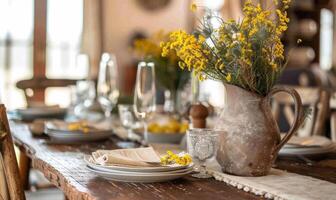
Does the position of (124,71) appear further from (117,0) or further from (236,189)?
(236,189)

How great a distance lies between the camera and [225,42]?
1297 millimetres

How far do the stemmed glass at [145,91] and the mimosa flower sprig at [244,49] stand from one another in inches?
21.7

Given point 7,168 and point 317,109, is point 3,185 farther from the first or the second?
point 317,109

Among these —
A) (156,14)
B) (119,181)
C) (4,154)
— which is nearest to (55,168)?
(4,154)

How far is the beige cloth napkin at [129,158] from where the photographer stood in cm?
127

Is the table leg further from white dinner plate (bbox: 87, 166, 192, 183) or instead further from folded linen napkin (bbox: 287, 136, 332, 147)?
white dinner plate (bbox: 87, 166, 192, 183)

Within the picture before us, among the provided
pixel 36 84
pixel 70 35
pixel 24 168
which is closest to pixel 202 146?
pixel 24 168

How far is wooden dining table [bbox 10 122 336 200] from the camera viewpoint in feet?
3.69

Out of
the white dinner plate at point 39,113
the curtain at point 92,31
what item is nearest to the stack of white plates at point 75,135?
the white dinner plate at point 39,113

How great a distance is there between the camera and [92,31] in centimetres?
609

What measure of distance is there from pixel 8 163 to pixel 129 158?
Result: 0.32m

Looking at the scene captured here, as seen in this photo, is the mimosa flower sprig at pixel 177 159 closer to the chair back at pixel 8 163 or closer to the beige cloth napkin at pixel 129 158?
the beige cloth napkin at pixel 129 158

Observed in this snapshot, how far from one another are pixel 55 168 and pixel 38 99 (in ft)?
15.6

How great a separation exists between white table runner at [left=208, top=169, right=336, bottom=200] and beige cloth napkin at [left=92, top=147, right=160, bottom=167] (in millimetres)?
149
